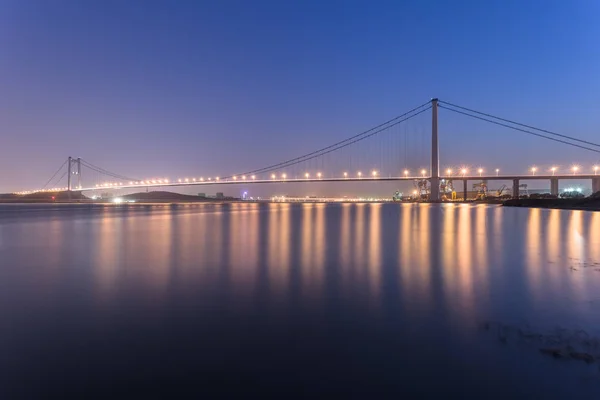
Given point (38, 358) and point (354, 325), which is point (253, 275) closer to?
point (354, 325)

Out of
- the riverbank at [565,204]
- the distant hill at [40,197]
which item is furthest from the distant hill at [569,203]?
the distant hill at [40,197]

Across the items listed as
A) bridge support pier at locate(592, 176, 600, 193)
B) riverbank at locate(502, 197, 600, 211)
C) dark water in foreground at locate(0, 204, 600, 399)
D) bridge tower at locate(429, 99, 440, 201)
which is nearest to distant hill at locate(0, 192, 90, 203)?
bridge tower at locate(429, 99, 440, 201)

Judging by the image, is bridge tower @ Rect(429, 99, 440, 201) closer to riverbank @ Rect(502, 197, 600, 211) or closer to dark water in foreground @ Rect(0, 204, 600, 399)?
riverbank @ Rect(502, 197, 600, 211)

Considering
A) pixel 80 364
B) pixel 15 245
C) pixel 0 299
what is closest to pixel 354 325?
pixel 80 364

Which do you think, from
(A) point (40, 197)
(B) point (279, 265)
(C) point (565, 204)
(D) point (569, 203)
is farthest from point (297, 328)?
(A) point (40, 197)

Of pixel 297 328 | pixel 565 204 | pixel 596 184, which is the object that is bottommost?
pixel 297 328

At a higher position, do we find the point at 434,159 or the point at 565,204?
the point at 434,159

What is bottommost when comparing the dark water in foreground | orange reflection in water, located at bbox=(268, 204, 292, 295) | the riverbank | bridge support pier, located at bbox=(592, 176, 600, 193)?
the dark water in foreground

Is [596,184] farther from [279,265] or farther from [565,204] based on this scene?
[279,265]
